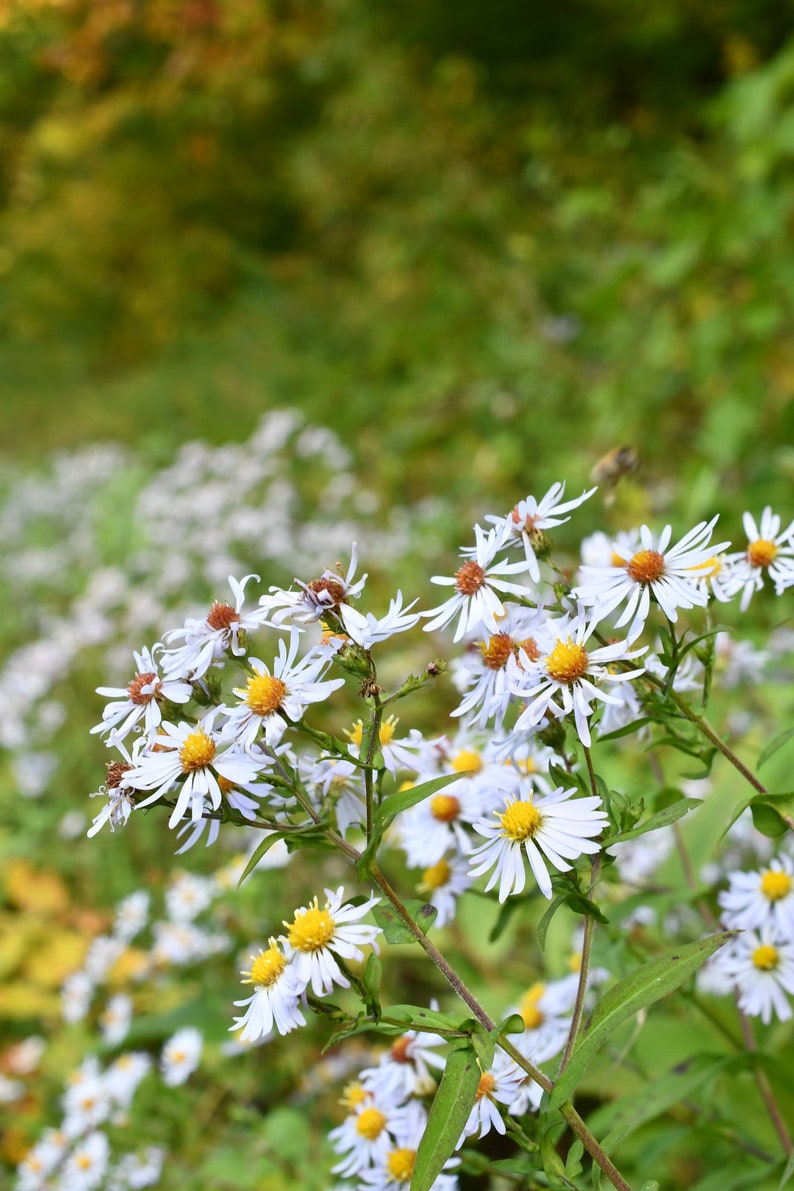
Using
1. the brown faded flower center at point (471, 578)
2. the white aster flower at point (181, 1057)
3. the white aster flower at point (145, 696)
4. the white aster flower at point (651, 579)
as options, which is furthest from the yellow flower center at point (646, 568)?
the white aster flower at point (181, 1057)

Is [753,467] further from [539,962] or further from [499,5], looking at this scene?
[499,5]

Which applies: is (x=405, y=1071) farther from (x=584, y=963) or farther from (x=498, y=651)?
(x=498, y=651)

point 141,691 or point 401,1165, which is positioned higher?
point 141,691

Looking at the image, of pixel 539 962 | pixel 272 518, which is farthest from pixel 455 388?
pixel 539 962

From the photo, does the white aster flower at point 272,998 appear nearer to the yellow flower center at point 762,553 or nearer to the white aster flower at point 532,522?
the white aster flower at point 532,522

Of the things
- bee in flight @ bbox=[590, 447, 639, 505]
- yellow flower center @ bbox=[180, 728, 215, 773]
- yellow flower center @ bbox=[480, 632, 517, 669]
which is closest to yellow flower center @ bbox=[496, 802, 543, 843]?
yellow flower center @ bbox=[480, 632, 517, 669]

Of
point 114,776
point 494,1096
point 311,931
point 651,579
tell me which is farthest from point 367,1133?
point 651,579
